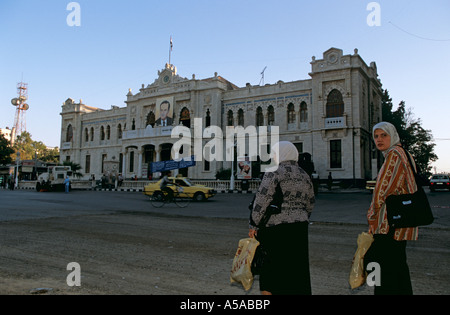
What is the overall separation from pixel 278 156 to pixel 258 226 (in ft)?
2.35

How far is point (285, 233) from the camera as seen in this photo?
3.03m

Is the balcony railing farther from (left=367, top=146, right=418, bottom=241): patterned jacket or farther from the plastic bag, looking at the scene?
the plastic bag

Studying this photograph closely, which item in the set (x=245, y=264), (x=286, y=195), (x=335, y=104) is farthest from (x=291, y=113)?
(x=245, y=264)

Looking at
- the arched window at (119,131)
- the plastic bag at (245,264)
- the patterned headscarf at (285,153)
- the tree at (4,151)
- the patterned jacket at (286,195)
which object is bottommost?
the plastic bag at (245,264)

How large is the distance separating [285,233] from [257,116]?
32541mm

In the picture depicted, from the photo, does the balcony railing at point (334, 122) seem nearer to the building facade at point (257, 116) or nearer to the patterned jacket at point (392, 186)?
the building facade at point (257, 116)

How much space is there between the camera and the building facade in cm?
2975

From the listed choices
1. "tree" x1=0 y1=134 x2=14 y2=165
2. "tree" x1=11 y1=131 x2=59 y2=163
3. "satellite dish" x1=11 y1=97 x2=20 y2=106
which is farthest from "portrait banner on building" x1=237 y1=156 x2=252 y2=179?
"satellite dish" x1=11 y1=97 x2=20 y2=106

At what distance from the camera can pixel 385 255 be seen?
278cm

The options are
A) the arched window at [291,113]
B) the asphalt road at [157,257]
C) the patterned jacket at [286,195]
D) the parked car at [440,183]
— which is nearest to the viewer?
the patterned jacket at [286,195]

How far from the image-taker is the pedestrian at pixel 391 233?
275 cm

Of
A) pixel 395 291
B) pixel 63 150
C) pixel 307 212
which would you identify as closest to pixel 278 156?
pixel 307 212

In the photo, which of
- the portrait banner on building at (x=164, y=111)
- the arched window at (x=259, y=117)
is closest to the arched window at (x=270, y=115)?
the arched window at (x=259, y=117)

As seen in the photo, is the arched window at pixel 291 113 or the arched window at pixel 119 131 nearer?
the arched window at pixel 291 113
